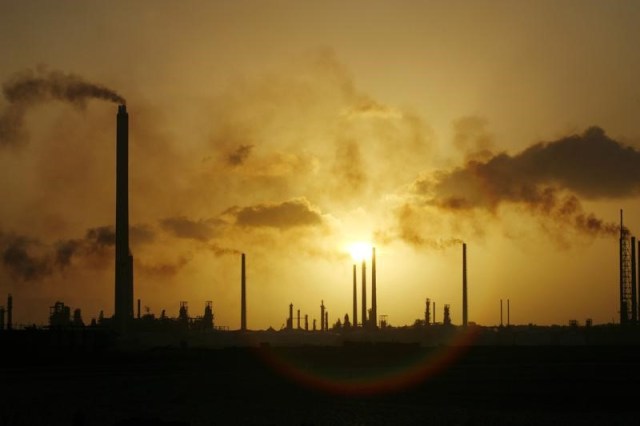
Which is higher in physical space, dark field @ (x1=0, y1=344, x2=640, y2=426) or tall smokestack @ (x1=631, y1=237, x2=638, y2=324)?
tall smokestack @ (x1=631, y1=237, x2=638, y2=324)

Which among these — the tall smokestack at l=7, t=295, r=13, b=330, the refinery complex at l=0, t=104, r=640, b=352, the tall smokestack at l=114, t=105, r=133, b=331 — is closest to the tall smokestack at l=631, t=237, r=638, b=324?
the refinery complex at l=0, t=104, r=640, b=352

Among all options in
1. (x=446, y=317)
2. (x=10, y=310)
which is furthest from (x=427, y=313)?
(x=10, y=310)

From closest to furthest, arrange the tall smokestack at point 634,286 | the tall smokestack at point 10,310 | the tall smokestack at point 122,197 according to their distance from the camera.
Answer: the tall smokestack at point 122,197 → the tall smokestack at point 10,310 → the tall smokestack at point 634,286

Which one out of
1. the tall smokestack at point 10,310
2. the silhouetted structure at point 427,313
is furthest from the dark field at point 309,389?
the silhouetted structure at point 427,313

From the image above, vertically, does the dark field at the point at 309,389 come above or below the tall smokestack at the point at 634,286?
below

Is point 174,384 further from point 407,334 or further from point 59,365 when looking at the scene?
point 407,334

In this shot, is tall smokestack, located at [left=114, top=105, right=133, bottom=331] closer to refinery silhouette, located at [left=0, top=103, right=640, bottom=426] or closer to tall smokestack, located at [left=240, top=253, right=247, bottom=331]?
refinery silhouette, located at [left=0, top=103, right=640, bottom=426]

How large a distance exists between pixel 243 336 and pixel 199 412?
79107 mm

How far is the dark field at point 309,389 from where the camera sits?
119 feet

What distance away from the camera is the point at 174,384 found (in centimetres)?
4900

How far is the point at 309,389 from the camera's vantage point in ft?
159

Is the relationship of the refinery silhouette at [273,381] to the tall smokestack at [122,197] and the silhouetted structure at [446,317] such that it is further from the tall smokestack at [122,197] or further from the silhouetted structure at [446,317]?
the silhouetted structure at [446,317]

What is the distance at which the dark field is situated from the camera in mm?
36281

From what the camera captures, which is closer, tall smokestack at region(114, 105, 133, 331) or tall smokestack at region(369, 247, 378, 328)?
tall smokestack at region(114, 105, 133, 331)
